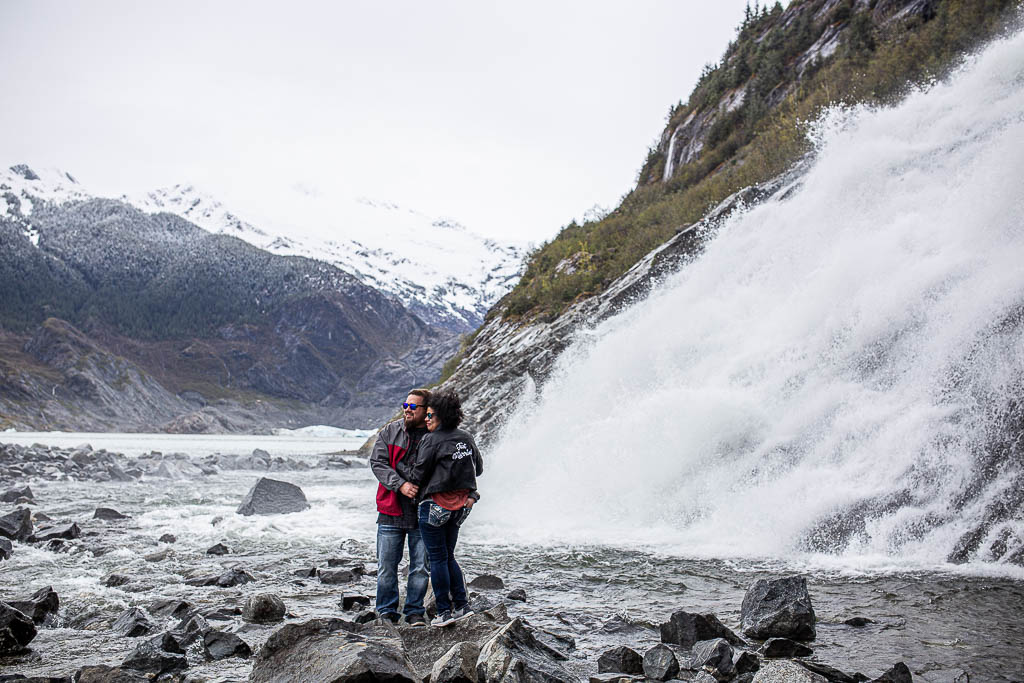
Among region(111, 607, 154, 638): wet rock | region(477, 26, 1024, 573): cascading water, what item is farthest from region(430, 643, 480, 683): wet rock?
region(477, 26, 1024, 573): cascading water

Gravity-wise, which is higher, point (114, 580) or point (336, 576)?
point (114, 580)

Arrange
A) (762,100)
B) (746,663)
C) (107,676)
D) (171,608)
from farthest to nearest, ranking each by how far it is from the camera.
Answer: (762,100) → (171,608) → (746,663) → (107,676)

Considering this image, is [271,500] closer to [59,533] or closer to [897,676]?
[59,533]

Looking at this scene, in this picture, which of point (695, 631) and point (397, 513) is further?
point (397, 513)

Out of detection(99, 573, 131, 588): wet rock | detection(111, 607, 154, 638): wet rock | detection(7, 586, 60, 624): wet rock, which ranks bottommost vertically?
detection(111, 607, 154, 638): wet rock

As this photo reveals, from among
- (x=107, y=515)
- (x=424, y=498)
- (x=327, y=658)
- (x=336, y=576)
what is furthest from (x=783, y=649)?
(x=107, y=515)

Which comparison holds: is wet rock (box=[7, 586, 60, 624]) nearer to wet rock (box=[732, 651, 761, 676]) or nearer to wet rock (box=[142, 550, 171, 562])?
wet rock (box=[142, 550, 171, 562])

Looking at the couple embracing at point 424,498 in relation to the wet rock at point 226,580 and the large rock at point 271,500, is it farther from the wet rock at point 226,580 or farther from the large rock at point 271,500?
the large rock at point 271,500

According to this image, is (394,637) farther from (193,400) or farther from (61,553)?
(193,400)

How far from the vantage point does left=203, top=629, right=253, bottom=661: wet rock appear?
18.8 feet

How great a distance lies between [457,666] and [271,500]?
13.6 meters

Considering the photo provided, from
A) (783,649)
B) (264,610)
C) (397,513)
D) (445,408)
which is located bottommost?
(783,649)

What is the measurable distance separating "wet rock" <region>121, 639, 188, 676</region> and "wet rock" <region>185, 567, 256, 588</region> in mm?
3294

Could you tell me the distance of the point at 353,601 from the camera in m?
7.61
